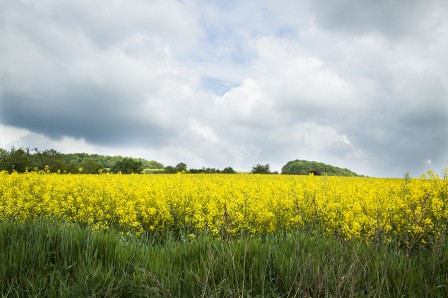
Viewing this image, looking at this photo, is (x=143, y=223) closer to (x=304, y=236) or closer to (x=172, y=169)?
(x=304, y=236)

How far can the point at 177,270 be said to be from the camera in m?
4.18

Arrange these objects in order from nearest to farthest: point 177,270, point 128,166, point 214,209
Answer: point 177,270 → point 214,209 → point 128,166

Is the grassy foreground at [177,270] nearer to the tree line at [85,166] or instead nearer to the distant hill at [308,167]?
the tree line at [85,166]

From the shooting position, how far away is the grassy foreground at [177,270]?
11.9ft

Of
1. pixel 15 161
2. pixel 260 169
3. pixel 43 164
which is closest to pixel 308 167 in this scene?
pixel 260 169

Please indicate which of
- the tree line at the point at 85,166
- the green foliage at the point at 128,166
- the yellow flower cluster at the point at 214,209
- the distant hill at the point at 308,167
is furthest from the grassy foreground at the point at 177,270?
the distant hill at the point at 308,167

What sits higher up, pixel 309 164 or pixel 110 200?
pixel 309 164

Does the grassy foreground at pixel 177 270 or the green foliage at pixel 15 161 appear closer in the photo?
the grassy foreground at pixel 177 270

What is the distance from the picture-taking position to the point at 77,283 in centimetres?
390

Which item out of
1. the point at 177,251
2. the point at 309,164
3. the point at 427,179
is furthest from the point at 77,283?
the point at 309,164

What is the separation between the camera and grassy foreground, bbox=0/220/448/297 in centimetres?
364

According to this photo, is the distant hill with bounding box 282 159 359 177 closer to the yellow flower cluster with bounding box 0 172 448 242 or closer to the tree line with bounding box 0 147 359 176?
the tree line with bounding box 0 147 359 176

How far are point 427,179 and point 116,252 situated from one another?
11.3 m

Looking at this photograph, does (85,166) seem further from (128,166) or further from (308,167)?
(308,167)
